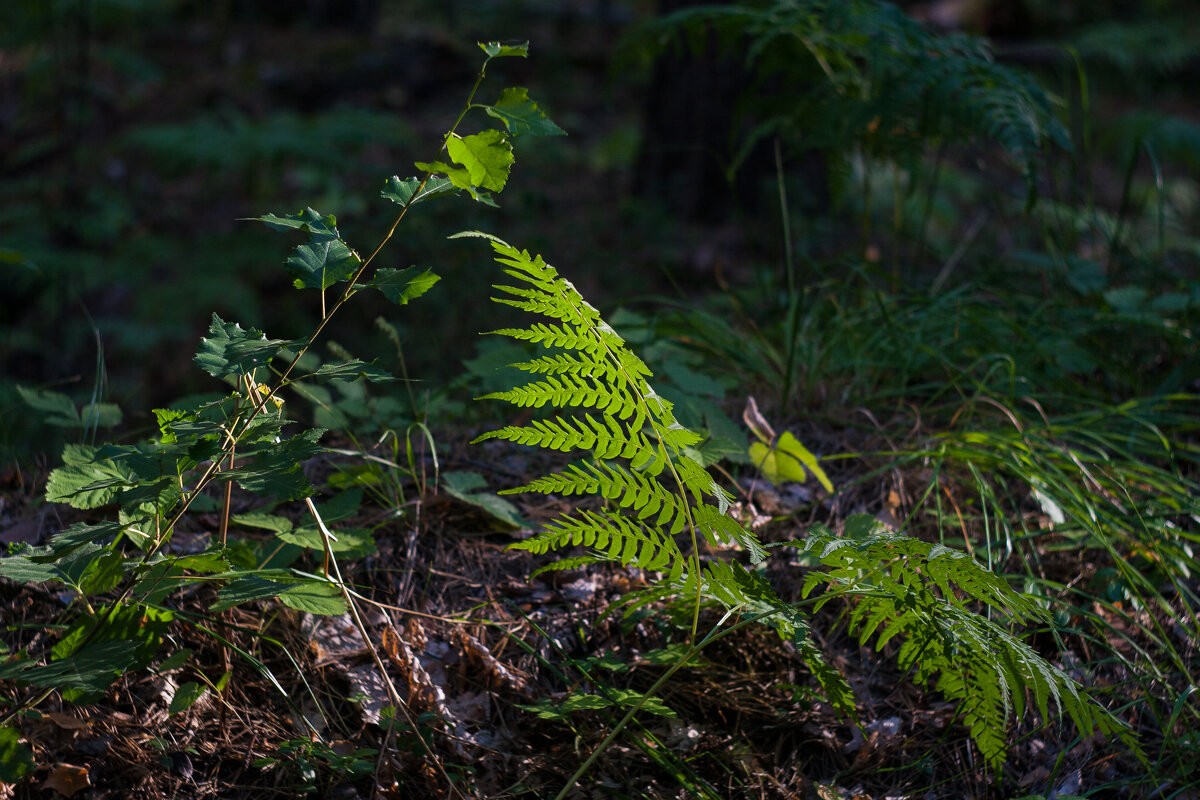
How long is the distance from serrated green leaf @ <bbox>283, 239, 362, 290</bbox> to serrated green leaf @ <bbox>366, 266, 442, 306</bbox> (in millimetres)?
45

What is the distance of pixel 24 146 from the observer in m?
6.97

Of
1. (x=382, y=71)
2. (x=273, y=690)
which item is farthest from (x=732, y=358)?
(x=382, y=71)

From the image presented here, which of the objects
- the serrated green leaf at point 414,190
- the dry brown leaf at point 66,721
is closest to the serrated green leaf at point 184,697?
the dry brown leaf at point 66,721

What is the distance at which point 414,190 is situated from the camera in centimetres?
122

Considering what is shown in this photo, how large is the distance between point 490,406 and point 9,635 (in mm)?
1288

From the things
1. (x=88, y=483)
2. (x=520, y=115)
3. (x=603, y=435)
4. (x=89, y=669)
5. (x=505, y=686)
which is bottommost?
(x=505, y=686)

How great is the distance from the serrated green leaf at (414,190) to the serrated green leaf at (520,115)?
0.12 m

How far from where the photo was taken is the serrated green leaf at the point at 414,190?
1179 millimetres

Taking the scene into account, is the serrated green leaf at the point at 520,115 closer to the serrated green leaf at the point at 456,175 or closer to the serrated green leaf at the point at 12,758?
the serrated green leaf at the point at 456,175

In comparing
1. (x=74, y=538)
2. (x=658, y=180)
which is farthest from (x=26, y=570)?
(x=658, y=180)

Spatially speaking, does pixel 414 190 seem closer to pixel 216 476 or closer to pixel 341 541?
pixel 216 476

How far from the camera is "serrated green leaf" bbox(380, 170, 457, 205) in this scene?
1.18 m

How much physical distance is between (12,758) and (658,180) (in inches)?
187

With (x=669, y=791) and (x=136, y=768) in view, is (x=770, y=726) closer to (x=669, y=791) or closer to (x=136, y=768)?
(x=669, y=791)
